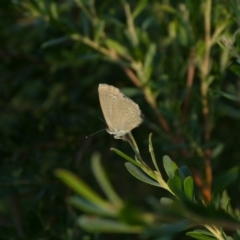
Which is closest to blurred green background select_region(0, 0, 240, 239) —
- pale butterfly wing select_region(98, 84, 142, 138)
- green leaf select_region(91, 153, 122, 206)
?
pale butterfly wing select_region(98, 84, 142, 138)

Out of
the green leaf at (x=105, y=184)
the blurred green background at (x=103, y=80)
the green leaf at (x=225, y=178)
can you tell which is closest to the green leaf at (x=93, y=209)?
the green leaf at (x=105, y=184)

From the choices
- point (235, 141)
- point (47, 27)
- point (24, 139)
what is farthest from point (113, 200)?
point (47, 27)

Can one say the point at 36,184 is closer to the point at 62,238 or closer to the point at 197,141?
the point at 62,238

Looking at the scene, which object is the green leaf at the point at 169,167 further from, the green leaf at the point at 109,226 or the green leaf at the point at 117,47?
the green leaf at the point at 117,47

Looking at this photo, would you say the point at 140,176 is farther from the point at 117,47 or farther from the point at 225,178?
the point at 117,47

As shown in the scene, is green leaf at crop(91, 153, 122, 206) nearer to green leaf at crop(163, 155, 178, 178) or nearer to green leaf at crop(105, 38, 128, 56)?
green leaf at crop(163, 155, 178, 178)

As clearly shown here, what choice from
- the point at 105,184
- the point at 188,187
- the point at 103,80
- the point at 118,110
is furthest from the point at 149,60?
the point at 105,184
